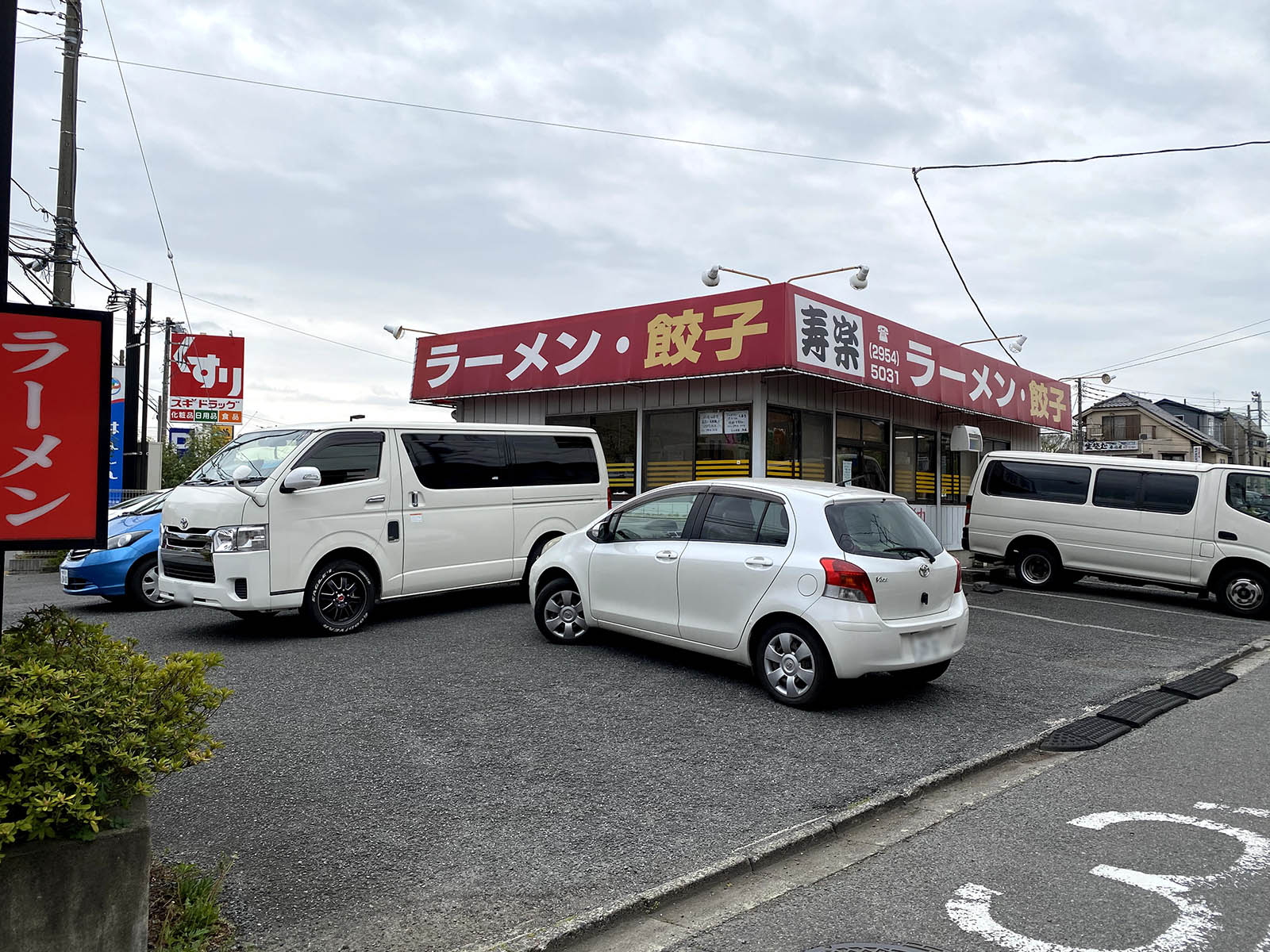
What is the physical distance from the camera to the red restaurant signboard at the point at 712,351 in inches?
498

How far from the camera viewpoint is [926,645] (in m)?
6.33

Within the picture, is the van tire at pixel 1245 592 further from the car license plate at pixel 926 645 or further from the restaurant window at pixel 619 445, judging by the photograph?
the restaurant window at pixel 619 445

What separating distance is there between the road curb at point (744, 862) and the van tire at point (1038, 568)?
344 inches

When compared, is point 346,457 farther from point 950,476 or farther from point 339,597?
point 950,476

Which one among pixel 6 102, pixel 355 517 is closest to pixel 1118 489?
pixel 355 517

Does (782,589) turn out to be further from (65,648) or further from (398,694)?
(65,648)

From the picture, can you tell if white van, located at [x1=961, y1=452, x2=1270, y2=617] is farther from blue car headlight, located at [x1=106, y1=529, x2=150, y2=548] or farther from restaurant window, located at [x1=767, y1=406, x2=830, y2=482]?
blue car headlight, located at [x1=106, y1=529, x2=150, y2=548]

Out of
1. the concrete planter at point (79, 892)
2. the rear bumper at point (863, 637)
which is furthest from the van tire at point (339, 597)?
the concrete planter at point (79, 892)

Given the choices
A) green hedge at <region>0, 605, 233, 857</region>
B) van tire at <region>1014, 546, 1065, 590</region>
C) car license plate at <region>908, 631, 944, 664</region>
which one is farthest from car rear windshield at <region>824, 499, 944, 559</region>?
van tire at <region>1014, 546, 1065, 590</region>

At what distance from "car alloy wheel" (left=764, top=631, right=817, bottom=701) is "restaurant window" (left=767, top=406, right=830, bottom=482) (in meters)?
7.67

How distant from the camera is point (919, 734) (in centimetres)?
586

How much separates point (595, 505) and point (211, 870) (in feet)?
26.0

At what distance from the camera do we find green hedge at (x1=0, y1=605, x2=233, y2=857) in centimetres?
256

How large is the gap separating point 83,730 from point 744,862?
262 cm
